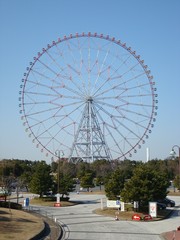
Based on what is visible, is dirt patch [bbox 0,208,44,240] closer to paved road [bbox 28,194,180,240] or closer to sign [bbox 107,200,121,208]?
paved road [bbox 28,194,180,240]

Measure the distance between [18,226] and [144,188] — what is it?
49.1 ft

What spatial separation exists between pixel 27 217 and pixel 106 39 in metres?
31.3

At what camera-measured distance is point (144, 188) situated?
37031 mm

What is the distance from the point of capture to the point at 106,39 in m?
54.4

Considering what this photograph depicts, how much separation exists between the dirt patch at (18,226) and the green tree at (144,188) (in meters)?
10.8

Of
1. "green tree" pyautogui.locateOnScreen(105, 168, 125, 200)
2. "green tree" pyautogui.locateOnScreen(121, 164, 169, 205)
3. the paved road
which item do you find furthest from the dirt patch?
"green tree" pyautogui.locateOnScreen(105, 168, 125, 200)

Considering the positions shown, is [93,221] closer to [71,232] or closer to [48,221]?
[48,221]

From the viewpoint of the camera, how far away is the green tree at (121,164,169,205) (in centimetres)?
3678

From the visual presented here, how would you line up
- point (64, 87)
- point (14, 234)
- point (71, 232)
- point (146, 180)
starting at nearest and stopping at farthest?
1. point (14, 234)
2. point (71, 232)
3. point (146, 180)
4. point (64, 87)

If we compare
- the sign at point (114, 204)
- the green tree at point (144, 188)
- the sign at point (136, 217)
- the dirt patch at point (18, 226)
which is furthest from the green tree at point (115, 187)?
the dirt patch at point (18, 226)

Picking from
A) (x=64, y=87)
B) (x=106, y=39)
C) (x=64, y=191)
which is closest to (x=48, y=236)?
(x=64, y=191)

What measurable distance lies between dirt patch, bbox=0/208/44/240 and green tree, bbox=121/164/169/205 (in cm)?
1075

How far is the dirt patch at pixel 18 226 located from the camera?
22700mm

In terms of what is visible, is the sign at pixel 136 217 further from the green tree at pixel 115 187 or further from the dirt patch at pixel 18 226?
the green tree at pixel 115 187
